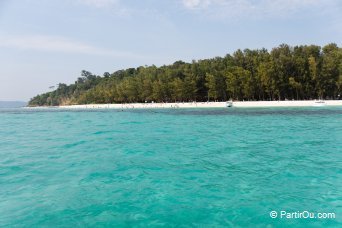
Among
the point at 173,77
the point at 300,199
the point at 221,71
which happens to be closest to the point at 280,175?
the point at 300,199

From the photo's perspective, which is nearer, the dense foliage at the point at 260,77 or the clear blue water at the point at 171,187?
the clear blue water at the point at 171,187

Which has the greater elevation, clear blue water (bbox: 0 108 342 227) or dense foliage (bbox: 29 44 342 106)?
dense foliage (bbox: 29 44 342 106)

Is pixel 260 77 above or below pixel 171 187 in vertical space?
above

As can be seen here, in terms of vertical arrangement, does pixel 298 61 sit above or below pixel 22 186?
above

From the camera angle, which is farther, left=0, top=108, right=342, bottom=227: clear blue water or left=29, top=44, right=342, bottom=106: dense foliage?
left=29, top=44, right=342, bottom=106: dense foliage

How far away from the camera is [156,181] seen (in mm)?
11297

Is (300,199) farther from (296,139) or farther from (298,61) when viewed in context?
(298,61)

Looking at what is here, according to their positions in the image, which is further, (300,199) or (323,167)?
(323,167)

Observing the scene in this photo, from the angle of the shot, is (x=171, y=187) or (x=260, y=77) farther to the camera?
(x=260, y=77)

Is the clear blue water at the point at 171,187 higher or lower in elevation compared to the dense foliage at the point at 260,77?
lower

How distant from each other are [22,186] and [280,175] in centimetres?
988

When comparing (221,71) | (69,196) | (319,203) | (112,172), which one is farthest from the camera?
(221,71)

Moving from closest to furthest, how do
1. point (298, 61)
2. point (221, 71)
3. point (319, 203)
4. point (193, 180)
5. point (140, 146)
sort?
point (319, 203)
point (193, 180)
point (140, 146)
point (298, 61)
point (221, 71)

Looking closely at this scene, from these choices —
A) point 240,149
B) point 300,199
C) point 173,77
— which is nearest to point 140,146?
point 240,149
